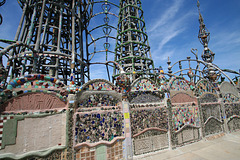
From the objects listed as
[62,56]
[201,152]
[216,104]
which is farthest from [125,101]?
[216,104]

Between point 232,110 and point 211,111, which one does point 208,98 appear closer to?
point 211,111

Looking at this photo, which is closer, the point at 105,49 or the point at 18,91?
the point at 18,91

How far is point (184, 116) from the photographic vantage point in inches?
250

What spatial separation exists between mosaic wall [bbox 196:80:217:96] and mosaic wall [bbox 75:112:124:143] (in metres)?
5.34

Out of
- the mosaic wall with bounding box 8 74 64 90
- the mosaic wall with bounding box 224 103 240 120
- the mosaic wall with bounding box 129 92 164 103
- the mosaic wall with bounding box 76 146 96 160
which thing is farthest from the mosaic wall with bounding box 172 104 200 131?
the mosaic wall with bounding box 8 74 64 90

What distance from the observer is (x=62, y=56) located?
7973 millimetres

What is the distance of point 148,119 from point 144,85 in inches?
60.8

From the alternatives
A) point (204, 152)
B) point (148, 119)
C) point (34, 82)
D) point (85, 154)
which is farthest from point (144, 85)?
point (34, 82)

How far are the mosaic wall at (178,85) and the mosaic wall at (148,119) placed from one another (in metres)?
1.40

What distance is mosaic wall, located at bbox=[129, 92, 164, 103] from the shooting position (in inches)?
207

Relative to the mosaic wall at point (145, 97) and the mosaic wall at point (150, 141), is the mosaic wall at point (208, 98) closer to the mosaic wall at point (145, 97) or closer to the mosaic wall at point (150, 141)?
the mosaic wall at point (145, 97)

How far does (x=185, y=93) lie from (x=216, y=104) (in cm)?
290

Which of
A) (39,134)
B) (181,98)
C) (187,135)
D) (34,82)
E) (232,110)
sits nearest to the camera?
(39,134)

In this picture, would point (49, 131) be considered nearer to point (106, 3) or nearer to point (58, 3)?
point (58, 3)
